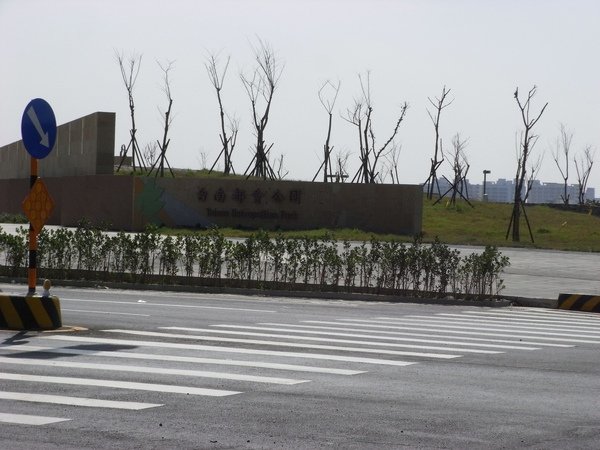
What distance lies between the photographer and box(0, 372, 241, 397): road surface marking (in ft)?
28.1

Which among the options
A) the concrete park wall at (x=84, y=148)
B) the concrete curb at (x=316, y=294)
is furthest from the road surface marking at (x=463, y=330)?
the concrete park wall at (x=84, y=148)

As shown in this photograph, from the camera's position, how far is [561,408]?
8.29 metres

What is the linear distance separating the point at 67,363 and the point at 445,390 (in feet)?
12.1

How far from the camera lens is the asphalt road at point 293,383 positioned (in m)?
7.07

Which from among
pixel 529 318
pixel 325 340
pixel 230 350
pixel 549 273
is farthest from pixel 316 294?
pixel 549 273

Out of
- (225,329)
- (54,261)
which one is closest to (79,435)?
(225,329)

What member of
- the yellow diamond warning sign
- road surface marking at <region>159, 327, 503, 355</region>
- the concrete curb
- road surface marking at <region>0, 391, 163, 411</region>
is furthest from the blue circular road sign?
the concrete curb

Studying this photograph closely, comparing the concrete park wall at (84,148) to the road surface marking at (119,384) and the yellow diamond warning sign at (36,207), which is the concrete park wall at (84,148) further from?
the road surface marking at (119,384)

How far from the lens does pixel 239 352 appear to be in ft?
36.2

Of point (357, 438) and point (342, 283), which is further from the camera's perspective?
point (342, 283)

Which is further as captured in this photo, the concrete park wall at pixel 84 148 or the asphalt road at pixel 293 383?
the concrete park wall at pixel 84 148

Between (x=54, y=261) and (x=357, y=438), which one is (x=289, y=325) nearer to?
(x=357, y=438)

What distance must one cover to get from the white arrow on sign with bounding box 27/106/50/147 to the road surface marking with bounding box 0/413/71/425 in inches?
222

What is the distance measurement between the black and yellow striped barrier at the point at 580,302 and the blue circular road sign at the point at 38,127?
10756 millimetres
